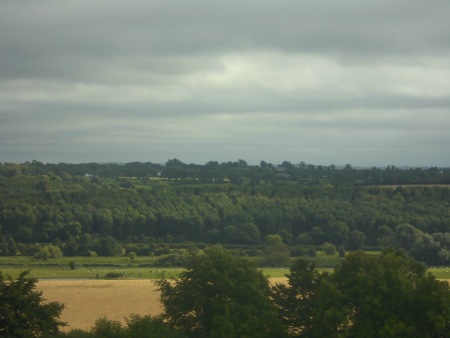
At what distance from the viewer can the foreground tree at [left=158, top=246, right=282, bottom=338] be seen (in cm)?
2912

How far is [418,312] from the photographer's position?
28.4m

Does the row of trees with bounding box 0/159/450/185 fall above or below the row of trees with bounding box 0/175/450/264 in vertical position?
above

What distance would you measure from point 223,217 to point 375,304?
2614 inches

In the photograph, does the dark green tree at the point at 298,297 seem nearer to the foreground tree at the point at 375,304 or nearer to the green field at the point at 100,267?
the foreground tree at the point at 375,304

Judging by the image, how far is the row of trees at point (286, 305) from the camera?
2806 cm

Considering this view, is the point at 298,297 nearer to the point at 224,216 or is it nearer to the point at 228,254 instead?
the point at 228,254

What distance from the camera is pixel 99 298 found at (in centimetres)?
5016

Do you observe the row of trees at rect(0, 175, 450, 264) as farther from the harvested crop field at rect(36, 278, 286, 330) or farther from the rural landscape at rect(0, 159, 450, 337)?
the harvested crop field at rect(36, 278, 286, 330)

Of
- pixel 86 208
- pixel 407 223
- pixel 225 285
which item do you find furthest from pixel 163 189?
pixel 225 285

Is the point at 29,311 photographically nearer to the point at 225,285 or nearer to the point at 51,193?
the point at 225,285

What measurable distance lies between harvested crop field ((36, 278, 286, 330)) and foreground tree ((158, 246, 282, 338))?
10.9 metres

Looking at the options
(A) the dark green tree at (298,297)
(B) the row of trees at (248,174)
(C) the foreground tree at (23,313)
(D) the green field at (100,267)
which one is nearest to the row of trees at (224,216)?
(D) the green field at (100,267)

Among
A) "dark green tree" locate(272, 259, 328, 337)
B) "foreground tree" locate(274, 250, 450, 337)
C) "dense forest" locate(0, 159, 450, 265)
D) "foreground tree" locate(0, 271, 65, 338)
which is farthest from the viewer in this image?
"dense forest" locate(0, 159, 450, 265)

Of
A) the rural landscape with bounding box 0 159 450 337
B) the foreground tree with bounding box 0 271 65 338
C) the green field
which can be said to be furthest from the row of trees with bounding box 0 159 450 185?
the foreground tree with bounding box 0 271 65 338
